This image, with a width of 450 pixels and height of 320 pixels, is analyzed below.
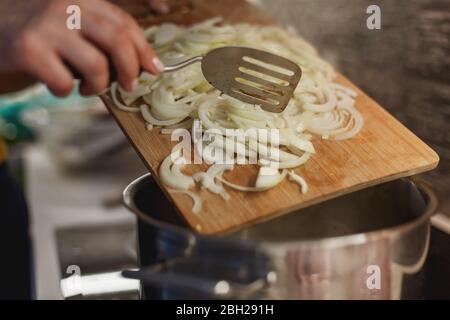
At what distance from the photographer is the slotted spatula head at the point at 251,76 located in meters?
0.89

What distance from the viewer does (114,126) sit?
1792 millimetres

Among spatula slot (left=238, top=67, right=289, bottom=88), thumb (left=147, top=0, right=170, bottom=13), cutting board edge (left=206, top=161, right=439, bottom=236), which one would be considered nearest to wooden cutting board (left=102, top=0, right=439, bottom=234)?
cutting board edge (left=206, top=161, right=439, bottom=236)

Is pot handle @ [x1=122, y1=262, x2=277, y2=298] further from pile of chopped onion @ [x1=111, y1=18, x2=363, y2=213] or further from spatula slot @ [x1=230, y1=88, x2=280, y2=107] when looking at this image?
spatula slot @ [x1=230, y1=88, x2=280, y2=107]

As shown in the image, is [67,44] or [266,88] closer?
[67,44]

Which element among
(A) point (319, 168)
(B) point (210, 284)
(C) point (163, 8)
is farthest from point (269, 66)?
(B) point (210, 284)

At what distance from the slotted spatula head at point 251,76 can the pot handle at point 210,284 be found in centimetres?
29

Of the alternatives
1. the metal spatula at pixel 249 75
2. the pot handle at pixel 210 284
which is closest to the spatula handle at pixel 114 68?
the metal spatula at pixel 249 75

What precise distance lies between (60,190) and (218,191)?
36.9 inches

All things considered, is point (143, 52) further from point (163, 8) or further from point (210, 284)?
point (163, 8)

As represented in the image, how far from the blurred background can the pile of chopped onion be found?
16 centimetres

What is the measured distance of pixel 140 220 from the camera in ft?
2.43

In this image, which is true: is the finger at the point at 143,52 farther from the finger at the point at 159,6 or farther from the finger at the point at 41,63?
the finger at the point at 159,6

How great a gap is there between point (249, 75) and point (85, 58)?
0.85 ft

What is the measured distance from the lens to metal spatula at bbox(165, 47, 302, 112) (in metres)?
0.89
